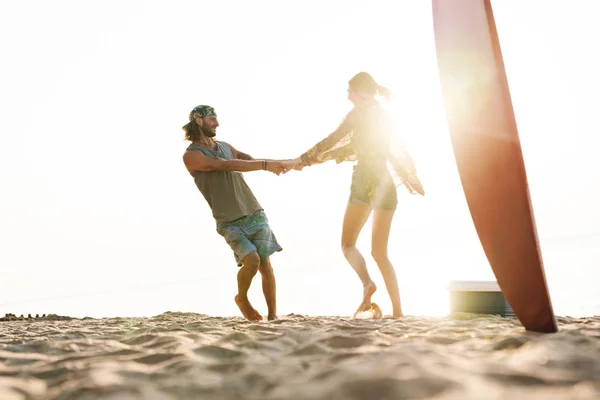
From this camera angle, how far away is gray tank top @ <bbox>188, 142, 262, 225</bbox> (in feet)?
15.4

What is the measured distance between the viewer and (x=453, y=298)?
7.50 m

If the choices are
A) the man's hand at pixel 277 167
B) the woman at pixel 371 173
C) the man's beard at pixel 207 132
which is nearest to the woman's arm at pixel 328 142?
the woman at pixel 371 173

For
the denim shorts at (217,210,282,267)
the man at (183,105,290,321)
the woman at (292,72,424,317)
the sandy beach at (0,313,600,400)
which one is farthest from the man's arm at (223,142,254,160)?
the sandy beach at (0,313,600,400)

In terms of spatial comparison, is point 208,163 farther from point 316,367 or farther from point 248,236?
point 316,367

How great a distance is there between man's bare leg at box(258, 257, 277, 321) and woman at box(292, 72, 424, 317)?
Answer: 0.79 m

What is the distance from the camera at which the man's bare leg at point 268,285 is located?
4852 millimetres

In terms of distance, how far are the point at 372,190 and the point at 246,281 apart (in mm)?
1367

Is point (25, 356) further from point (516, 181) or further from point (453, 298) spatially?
point (453, 298)

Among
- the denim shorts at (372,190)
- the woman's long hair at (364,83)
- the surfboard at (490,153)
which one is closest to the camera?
the surfboard at (490,153)

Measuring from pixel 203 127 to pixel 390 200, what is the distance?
1.81 m

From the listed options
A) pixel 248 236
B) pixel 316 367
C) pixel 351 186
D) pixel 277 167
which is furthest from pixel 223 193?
pixel 316 367

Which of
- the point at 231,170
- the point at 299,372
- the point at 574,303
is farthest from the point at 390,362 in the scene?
the point at 574,303

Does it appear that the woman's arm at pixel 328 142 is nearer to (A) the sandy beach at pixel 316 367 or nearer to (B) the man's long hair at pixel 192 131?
(B) the man's long hair at pixel 192 131

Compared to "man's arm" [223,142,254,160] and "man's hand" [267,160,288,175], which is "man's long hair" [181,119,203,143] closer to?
"man's arm" [223,142,254,160]
